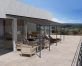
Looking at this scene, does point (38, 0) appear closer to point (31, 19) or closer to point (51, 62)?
point (31, 19)

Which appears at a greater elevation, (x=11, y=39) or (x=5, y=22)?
(x=5, y=22)

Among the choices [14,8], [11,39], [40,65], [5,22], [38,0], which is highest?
[38,0]

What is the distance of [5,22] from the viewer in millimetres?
13109

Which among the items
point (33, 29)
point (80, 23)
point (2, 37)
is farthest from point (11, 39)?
point (80, 23)

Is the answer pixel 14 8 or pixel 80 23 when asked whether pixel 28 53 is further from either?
pixel 80 23

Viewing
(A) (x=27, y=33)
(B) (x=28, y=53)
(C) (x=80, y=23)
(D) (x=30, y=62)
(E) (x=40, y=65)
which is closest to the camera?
(E) (x=40, y=65)

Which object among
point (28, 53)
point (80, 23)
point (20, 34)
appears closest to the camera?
point (28, 53)

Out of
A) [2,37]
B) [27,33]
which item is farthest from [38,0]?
[2,37]

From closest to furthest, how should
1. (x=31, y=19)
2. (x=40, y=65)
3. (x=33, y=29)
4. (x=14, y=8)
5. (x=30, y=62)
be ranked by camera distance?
(x=40, y=65)
(x=30, y=62)
(x=14, y=8)
(x=31, y=19)
(x=33, y=29)

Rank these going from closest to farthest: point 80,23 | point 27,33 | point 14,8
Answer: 1. point 14,8
2. point 27,33
3. point 80,23

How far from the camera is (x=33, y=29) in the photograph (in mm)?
18719

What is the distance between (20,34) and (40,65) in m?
6.03

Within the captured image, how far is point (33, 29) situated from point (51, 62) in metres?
9.30

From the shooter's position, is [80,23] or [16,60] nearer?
[16,60]
